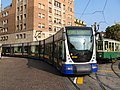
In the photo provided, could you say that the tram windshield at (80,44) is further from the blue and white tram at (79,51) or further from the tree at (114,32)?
the tree at (114,32)

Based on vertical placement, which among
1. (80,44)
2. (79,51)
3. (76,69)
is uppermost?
(80,44)

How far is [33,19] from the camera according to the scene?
6034cm

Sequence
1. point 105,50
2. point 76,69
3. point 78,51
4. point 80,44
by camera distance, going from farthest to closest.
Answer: point 105,50, point 80,44, point 78,51, point 76,69

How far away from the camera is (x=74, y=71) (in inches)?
511

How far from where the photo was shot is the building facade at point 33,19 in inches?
2404

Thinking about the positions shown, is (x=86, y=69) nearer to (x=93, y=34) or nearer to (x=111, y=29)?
(x=93, y=34)

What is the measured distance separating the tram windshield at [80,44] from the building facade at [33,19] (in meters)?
46.1

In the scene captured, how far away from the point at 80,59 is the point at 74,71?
29.1 inches

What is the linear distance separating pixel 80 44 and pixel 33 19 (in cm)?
4800

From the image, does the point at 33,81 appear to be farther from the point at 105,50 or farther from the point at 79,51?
the point at 105,50

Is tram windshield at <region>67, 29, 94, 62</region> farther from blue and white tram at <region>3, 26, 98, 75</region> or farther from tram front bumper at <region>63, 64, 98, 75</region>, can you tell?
tram front bumper at <region>63, 64, 98, 75</region>

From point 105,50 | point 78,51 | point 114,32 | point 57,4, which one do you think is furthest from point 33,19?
point 78,51

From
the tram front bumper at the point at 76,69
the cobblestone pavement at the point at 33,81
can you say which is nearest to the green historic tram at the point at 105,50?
the cobblestone pavement at the point at 33,81

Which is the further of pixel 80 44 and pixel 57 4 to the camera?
pixel 57 4
